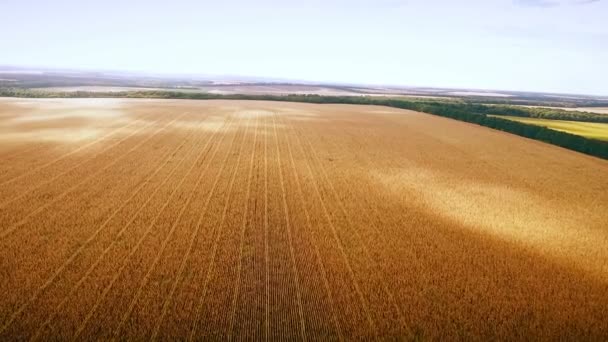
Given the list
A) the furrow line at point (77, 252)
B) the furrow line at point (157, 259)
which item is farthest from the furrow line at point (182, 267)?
the furrow line at point (77, 252)

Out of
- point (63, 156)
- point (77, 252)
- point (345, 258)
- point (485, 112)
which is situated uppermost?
point (485, 112)

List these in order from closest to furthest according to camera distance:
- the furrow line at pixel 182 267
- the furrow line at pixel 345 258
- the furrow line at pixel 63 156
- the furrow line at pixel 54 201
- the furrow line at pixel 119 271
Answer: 1. the furrow line at pixel 119 271
2. the furrow line at pixel 182 267
3. the furrow line at pixel 345 258
4. the furrow line at pixel 54 201
5. the furrow line at pixel 63 156

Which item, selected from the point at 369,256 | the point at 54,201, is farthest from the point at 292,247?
the point at 54,201

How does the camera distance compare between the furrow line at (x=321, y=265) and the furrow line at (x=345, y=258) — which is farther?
the furrow line at (x=345, y=258)

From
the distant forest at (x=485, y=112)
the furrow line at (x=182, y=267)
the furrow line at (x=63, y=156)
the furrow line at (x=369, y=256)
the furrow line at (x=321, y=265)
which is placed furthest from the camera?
the distant forest at (x=485, y=112)

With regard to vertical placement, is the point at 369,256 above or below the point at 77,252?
below

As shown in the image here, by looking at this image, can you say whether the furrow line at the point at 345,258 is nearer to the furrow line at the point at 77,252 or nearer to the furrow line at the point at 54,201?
the furrow line at the point at 77,252

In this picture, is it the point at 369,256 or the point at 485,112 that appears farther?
the point at 485,112

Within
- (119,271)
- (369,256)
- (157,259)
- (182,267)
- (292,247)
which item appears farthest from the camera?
(292,247)

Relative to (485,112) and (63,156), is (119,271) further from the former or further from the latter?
(485,112)
